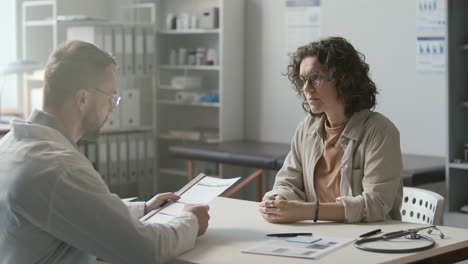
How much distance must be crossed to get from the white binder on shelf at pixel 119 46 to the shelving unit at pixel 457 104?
8.51 ft

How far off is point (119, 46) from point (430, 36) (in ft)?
7.77

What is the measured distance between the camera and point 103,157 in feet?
18.7

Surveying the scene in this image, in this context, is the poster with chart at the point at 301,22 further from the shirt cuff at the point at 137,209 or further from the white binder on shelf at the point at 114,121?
the shirt cuff at the point at 137,209

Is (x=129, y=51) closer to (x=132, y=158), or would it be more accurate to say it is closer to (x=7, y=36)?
(x=132, y=158)

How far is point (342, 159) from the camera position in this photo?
2.55 m

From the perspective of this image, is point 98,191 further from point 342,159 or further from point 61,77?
point 342,159

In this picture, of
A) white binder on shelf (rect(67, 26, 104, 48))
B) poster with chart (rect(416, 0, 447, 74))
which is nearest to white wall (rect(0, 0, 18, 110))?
white binder on shelf (rect(67, 26, 104, 48))

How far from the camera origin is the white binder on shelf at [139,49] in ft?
19.0

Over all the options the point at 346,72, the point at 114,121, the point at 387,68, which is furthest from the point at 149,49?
the point at 346,72

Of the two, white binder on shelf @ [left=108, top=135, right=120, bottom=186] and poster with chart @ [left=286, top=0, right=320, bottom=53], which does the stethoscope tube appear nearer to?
poster with chart @ [left=286, top=0, right=320, bottom=53]

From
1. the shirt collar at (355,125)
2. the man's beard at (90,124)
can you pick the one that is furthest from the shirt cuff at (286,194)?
the man's beard at (90,124)

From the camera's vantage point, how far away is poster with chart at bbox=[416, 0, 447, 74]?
4473mm

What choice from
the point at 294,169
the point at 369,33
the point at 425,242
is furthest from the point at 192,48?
the point at 425,242

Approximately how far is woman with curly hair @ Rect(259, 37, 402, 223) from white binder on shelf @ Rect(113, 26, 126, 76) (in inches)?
122
